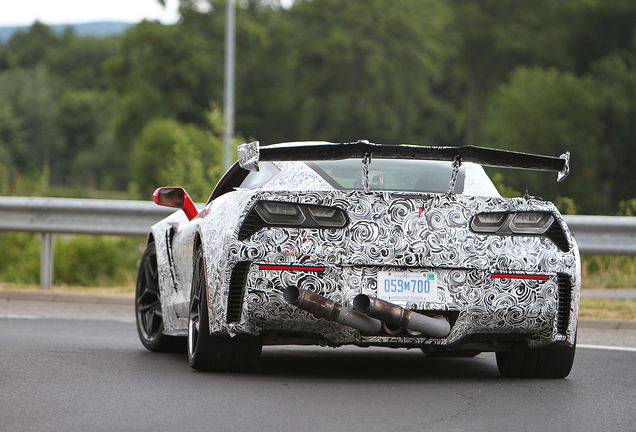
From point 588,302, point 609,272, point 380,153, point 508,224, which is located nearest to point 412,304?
point 508,224

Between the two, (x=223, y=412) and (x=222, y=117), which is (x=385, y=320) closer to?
(x=223, y=412)

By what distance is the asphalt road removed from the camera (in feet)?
15.1

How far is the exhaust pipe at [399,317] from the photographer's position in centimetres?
531

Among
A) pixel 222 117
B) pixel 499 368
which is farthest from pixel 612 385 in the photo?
pixel 222 117

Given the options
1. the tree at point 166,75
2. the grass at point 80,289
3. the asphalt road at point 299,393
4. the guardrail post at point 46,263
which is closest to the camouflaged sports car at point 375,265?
the asphalt road at point 299,393

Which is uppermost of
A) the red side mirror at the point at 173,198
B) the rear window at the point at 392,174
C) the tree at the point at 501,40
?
the tree at the point at 501,40

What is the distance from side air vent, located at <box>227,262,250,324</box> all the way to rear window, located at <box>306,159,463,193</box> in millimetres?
736

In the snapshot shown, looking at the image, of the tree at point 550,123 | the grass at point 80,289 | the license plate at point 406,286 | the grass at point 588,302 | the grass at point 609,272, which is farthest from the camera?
the tree at point 550,123

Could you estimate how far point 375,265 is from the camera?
5.41 meters

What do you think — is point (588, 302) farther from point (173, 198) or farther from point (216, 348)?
point (216, 348)

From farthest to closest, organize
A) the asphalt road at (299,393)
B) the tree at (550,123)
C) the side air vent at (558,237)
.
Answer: the tree at (550,123) < the side air vent at (558,237) < the asphalt road at (299,393)

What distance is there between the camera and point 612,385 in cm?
611

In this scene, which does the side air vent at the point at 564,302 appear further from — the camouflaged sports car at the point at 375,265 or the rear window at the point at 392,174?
the rear window at the point at 392,174

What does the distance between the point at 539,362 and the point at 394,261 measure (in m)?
1.26
